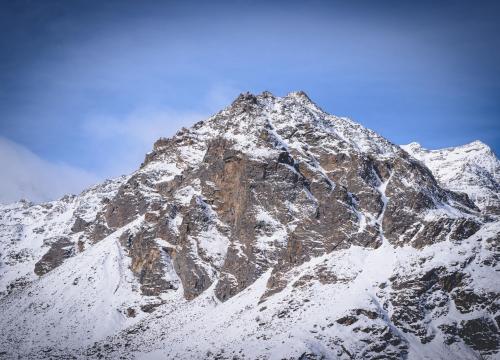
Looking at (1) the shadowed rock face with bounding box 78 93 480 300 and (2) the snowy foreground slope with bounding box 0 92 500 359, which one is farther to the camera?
(1) the shadowed rock face with bounding box 78 93 480 300

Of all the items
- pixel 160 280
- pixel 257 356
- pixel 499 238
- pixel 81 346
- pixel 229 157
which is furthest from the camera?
pixel 229 157

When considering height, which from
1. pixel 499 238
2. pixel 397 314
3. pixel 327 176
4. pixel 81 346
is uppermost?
pixel 327 176

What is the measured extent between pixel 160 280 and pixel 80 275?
29575 millimetres

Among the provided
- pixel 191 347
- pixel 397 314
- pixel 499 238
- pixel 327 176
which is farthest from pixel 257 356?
pixel 327 176

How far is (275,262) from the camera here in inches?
5659

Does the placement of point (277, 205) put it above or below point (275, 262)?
above

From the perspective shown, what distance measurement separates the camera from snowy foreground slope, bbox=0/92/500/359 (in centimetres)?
11144

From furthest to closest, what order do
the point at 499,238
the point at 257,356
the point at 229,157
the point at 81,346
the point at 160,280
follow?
1. the point at 229,157
2. the point at 160,280
3. the point at 81,346
4. the point at 499,238
5. the point at 257,356

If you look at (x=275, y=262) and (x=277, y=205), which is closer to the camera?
(x=275, y=262)

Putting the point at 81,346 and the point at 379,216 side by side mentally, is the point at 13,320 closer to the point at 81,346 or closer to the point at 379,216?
the point at 81,346

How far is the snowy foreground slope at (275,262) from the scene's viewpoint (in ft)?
366

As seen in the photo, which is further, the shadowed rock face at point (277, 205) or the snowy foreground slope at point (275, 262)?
the shadowed rock face at point (277, 205)

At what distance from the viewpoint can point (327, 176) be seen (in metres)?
161

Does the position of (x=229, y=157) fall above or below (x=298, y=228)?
above
